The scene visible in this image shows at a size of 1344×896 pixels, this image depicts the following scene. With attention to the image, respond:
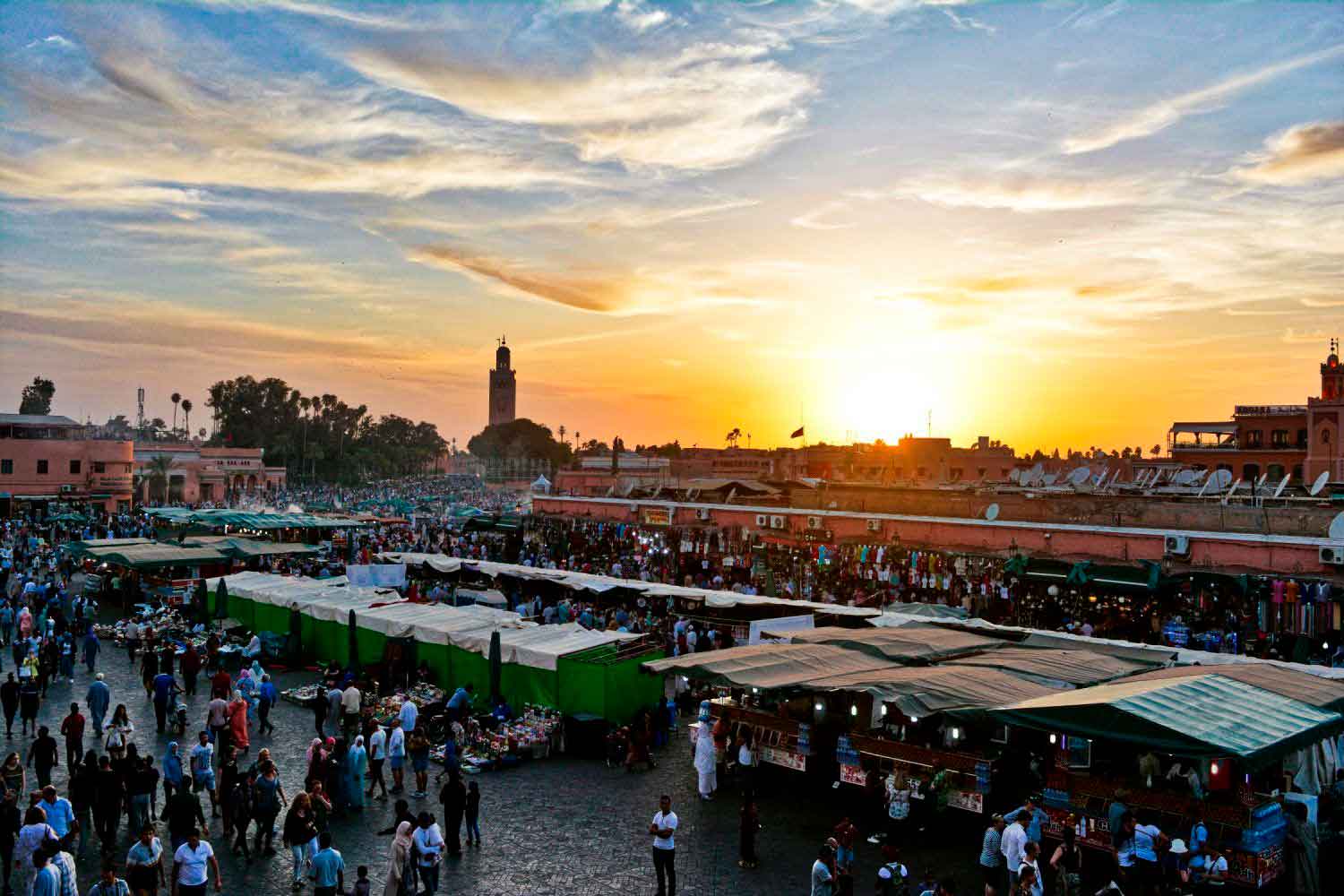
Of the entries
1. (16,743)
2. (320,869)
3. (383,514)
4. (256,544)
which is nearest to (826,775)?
(320,869)

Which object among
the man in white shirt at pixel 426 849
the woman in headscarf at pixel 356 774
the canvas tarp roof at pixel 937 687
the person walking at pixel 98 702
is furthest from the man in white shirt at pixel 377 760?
the canvas tarp roof at pixel 937 687

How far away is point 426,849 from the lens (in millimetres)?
10383

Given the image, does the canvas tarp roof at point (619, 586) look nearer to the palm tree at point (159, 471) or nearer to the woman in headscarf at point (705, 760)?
the woman in headscarf at point (705, 760)

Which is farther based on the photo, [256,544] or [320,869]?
[256,544]

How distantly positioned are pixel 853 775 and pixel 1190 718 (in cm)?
482

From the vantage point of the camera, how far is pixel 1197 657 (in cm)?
1712

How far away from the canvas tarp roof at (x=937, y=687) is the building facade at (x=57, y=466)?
216ft

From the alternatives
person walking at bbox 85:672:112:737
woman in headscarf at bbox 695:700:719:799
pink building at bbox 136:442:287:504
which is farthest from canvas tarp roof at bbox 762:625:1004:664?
pink building at bbox 136:442:287:504

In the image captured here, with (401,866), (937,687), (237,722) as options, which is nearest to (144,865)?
(401,866)

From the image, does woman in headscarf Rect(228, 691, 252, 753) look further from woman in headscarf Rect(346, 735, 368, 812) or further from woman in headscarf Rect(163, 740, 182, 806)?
woman in headscarf Rect(346, 735, 368, 812)

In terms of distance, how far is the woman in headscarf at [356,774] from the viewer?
13.6 metres

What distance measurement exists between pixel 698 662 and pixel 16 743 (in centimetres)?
1140

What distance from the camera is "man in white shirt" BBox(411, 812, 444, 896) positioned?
1036 centimetres

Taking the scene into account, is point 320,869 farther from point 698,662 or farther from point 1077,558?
point 1077,558
